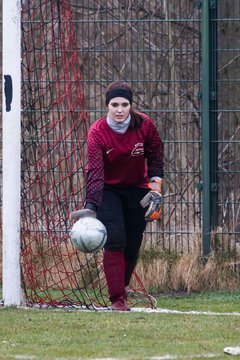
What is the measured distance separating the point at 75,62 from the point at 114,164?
1866 millimetres

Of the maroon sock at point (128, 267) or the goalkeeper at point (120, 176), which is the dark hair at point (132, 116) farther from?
the maroon sock at point (128, 267)

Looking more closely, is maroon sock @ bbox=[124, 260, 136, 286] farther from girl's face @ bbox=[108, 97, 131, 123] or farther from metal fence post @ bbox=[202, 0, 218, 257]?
metal fence post @ bbox=[202, 0, 218, 257]

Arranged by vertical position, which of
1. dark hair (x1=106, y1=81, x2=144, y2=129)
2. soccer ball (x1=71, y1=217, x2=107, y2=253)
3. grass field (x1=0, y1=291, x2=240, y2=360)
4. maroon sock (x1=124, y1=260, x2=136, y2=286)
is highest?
dark hair (x1=106, y1=81, x2=144, y2=129)

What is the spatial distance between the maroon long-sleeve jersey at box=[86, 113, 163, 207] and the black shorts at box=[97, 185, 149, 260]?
0.25ft

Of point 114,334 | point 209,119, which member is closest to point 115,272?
point 114,334

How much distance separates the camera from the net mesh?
958cm

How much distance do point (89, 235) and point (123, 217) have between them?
876 mm

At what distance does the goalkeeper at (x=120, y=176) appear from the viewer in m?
8.42

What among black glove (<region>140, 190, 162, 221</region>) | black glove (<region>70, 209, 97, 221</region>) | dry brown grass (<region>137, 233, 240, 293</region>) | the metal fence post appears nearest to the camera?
black glove (<region>70, 209, 97, 221</region>)

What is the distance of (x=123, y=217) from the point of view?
869 centimetres

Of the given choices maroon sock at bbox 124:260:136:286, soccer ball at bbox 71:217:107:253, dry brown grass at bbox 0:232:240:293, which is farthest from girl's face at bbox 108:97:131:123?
dry brown grass at bbox 0:232:240:293

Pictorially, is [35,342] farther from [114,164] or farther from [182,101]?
[182,101]

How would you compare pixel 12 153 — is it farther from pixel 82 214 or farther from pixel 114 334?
pixel 114 334

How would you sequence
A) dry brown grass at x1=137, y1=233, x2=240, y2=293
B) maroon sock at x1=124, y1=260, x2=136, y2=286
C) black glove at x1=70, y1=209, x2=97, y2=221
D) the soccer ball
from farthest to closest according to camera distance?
dry brown grass at x1=137, y1=233, x2=240, y2=293
maroon sock at x1=124, y1=260, x2=136, y2=286
black glove at x1=70, y1=209, x2=97, y2=221
the soccer ball
